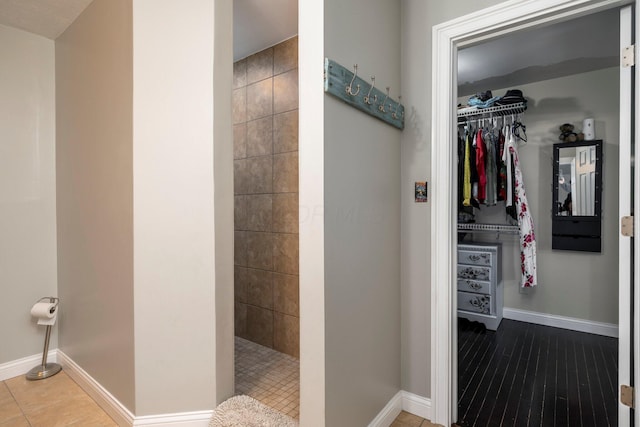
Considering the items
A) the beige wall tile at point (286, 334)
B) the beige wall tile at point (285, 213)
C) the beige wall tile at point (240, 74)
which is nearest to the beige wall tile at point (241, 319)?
the beige wall tile at point (286, 334)

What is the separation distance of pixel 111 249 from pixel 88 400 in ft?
3.38

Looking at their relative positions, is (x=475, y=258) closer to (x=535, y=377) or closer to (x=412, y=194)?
(x=535, y=377)

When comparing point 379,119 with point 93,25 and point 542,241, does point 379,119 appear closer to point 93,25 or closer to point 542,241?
point 93,25

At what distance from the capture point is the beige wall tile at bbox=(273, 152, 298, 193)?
2.57 m

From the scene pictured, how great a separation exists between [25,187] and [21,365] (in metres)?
1.32

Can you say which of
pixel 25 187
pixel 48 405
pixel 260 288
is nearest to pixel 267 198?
pixel 260 288

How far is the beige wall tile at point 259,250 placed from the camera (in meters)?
2.77

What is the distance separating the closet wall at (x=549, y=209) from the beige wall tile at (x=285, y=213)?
Result: 7.91ft

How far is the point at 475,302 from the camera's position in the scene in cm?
331

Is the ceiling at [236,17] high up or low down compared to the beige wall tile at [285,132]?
up

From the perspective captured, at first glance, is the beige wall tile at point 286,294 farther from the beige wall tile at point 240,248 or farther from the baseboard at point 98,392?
the baseboard at point 98,392

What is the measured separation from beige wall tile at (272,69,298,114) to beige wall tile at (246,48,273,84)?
134 mm

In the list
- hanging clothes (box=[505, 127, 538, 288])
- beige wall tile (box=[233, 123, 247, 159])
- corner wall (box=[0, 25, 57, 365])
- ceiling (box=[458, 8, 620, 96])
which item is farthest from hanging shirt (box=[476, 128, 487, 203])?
corner wall (box=[0, 25, 57, 365])

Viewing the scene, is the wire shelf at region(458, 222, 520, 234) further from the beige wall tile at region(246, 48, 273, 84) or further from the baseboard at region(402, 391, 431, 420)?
the beige wall tile at region(246, 48, 273, 84)
